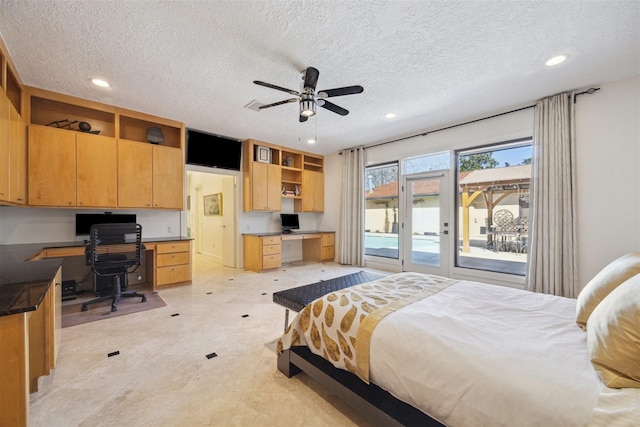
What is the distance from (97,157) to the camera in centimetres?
371

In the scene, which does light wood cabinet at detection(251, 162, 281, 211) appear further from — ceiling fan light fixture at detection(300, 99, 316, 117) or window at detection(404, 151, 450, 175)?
ceiling fan light fixture at detection(300, 99, 316, 117)

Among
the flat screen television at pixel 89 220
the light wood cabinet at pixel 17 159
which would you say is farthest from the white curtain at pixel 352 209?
the light wood cabinet at pixel 17 159

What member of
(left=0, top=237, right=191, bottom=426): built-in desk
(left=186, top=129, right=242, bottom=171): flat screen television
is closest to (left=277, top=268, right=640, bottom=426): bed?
(left=0, top=237, right=191, bottom=426): built-in desk

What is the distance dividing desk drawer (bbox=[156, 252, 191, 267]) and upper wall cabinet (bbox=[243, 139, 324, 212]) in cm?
165

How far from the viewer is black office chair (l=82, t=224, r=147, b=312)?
3141 millimetres

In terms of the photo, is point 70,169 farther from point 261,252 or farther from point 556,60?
point 556,60

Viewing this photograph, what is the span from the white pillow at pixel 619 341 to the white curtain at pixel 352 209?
484 centimetres

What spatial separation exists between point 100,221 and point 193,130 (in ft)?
7.09

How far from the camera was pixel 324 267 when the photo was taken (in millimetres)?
5844

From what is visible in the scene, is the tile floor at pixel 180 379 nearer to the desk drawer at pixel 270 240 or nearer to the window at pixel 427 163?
the desk drawer at pixel 270 240

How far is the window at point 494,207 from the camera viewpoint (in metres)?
3.94

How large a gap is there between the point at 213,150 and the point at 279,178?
150 centimetres

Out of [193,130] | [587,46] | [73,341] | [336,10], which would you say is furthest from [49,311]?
[587,46]

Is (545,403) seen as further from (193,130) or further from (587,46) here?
(193,130)
